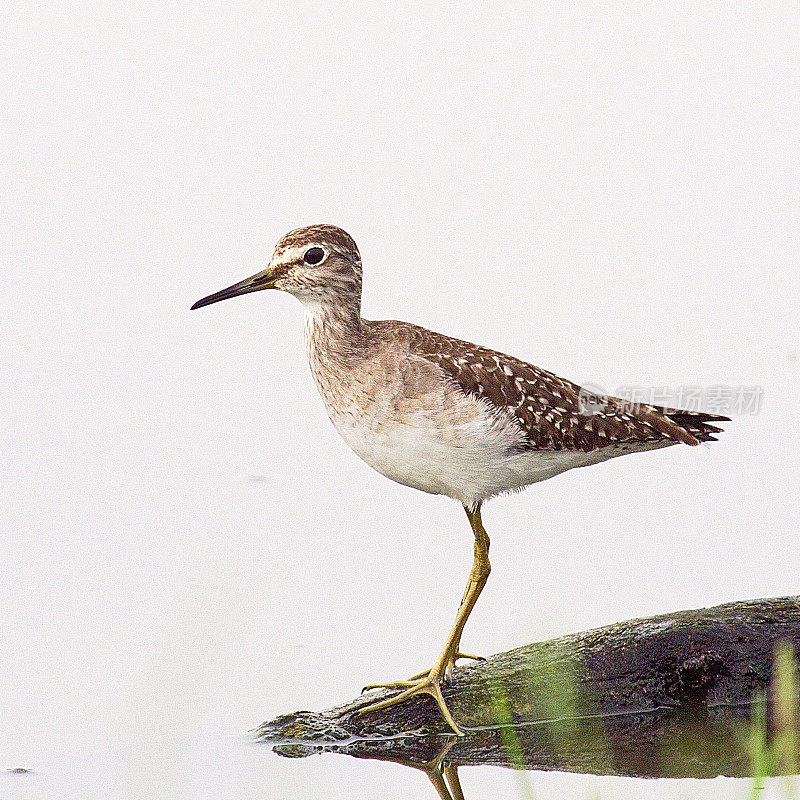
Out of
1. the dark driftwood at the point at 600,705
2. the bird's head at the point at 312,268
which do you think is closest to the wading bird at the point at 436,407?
the bird's head at the point at 312,268

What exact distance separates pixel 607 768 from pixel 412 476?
77.8 inches

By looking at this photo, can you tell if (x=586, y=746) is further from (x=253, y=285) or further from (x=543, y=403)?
(x=253, y=285)

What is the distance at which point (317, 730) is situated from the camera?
7.82m

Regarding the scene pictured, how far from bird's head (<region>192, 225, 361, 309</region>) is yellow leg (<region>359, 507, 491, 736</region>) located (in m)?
1.59

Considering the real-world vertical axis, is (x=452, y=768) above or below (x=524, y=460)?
below

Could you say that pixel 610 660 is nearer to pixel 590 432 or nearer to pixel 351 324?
pixel 590 432

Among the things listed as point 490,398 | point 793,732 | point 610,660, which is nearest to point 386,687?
point 610,660

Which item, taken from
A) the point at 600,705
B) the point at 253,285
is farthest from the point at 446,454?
the point at 600,705

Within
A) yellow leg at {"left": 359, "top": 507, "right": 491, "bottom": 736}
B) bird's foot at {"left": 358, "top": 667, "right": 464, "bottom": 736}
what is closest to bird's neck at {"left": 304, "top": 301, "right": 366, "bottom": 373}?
yellow leg at {"left": 359, "top": 507, "right": 491, "bottom": 736}

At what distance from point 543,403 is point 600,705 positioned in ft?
6.04

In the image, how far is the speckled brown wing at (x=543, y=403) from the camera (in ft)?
25.8

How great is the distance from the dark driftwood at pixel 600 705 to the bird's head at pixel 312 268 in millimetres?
2536

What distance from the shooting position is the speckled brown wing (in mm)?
7859

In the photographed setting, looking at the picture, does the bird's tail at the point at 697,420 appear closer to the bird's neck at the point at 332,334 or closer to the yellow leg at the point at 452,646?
the yellow leg at the point at 452,646
